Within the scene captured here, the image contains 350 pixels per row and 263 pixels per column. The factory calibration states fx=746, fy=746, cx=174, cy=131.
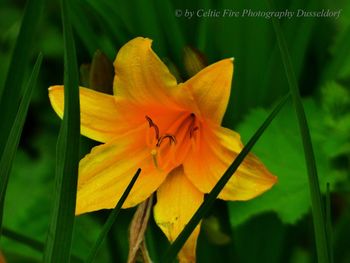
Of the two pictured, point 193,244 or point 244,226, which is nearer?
point 193,244

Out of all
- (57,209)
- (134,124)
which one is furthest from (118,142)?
(57,209)

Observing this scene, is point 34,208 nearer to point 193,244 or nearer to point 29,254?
point 29,254

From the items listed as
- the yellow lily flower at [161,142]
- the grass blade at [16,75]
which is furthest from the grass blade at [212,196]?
the grass blade at [16,75]

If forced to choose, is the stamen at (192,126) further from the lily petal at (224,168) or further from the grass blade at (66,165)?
the grass blade at (66,165)

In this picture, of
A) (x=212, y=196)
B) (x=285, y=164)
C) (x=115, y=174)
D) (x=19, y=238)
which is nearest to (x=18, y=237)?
(x=19, y=238)

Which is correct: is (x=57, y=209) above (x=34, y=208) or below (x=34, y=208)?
above
